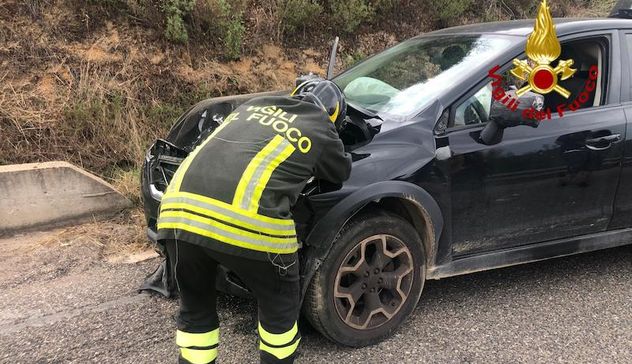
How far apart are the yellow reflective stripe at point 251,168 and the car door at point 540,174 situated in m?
1.18

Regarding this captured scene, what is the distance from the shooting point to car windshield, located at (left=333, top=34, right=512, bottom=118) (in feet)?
10.1

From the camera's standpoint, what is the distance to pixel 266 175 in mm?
2045

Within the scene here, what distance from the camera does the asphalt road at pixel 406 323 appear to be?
2.80 meters

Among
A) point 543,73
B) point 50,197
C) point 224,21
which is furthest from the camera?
point 224,21

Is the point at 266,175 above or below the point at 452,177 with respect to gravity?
above

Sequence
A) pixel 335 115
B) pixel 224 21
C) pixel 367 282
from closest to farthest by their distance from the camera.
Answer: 1. pixel 335 115
2. pixel 367 282
3. pixel 224 21

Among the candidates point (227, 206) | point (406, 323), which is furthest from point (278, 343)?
point (406, 323)

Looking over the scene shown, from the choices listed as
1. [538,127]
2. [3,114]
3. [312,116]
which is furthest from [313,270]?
[3,114]

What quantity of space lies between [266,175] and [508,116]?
144 cm

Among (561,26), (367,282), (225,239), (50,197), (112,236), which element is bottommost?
(112,236)

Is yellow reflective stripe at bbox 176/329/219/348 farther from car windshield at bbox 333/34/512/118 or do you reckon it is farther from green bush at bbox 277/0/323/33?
green bush at bbox 277/0/323/33

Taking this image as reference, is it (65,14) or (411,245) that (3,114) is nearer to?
(65,14)

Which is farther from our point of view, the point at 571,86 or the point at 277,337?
the point at 571,86

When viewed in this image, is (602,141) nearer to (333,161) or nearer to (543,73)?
(543,73)
